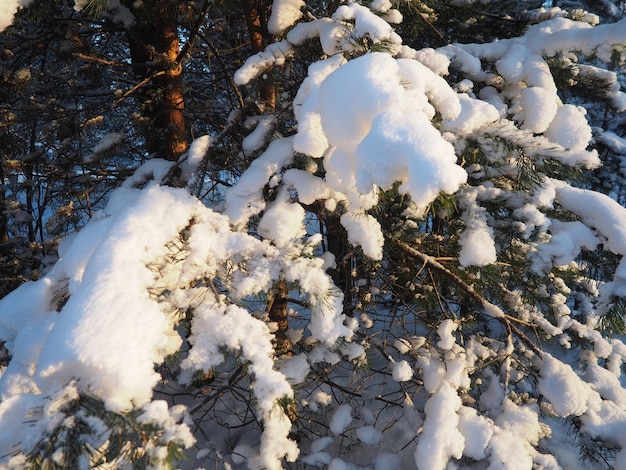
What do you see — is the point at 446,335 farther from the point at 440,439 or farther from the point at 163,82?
the point at 163,82

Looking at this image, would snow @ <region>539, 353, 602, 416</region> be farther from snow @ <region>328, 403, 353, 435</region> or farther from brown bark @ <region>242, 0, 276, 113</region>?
brown bark @ <region>242, 0, 276, 113</region>

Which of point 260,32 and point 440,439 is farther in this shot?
point 260,32

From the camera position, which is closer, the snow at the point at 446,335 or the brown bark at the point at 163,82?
the snow at the point at 446,335

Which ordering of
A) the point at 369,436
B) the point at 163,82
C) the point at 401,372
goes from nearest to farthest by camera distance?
1. the point at 401,372
2. the point at 369,436
3. the point at 163,82

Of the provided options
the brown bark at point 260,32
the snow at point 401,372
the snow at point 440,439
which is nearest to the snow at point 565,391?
the snow at point 440,439

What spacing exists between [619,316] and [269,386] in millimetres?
1860

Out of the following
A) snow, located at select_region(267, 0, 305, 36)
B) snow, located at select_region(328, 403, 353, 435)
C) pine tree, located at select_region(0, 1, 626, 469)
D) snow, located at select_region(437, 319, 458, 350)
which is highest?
snow, located at select_region(267, 0, 305, 36)

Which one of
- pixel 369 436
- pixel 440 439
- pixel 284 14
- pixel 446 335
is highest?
pixel 284 14

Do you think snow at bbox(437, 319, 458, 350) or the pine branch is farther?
snow at bbox(437, 319, 458, 350)

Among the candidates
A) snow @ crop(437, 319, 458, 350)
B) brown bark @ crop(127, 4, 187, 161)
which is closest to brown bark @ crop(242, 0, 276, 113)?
brown bark @ crop(127, 4, 187, 161)

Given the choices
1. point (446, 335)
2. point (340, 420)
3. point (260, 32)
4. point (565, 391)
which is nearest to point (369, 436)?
point (340, 420)

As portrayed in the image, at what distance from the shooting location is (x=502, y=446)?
209 centimetres

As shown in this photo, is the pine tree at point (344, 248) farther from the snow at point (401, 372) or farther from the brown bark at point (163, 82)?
the brown bark at point (163, 82)

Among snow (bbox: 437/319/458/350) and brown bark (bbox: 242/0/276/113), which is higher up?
brown bark (bbox: 242/0/276/113)
